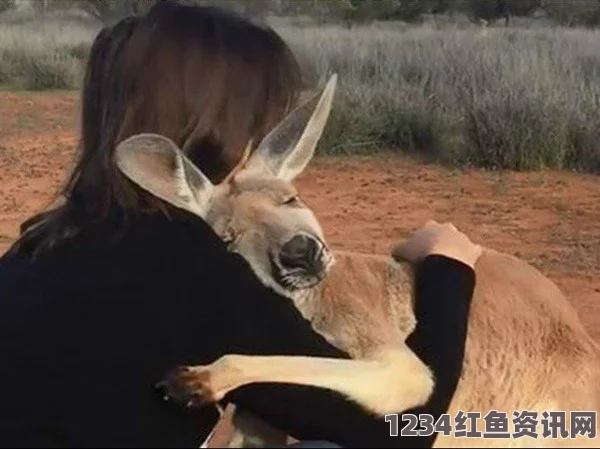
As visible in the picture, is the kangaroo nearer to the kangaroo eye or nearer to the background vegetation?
the kangaroo eye

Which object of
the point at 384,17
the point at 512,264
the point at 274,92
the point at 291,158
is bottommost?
the point at 384,17

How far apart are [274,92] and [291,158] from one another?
8.5 inches

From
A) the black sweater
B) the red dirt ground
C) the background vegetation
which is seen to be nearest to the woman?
the black sweater

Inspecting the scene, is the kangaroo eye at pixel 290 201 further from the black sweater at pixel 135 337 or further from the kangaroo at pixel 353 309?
the black sweater at pixel 135 337

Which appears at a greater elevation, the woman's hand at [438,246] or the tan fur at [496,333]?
the woman's hand at [438,246]

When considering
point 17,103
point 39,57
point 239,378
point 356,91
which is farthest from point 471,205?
point 39,57

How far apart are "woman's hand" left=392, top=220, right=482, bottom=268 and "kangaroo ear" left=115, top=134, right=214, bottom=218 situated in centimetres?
54

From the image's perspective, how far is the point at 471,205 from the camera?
9.65m

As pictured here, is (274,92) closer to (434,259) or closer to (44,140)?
(434,259)

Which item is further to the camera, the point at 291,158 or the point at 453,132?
the point at 453,132

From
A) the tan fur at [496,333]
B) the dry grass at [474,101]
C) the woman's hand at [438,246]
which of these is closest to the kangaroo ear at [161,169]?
the tan fur at [496,333]

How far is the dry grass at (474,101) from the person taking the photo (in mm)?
11625

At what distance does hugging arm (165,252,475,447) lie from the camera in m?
1.90

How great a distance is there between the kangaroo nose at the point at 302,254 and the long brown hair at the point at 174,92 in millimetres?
201
